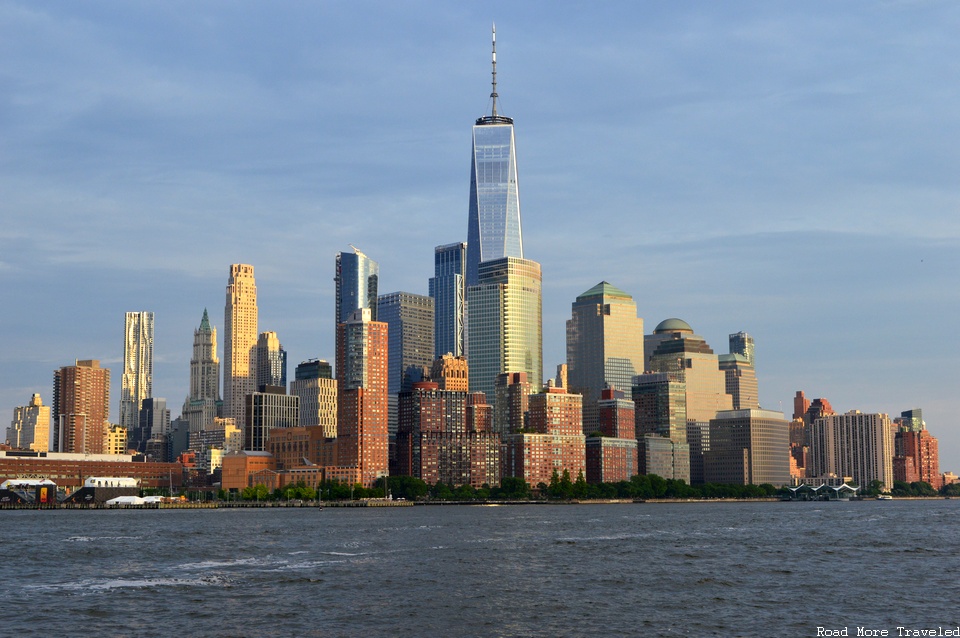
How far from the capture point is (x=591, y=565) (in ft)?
369

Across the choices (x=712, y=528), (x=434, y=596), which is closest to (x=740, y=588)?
(x=434, y=596)

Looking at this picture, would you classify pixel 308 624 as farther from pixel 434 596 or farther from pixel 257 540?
pixel 257 540

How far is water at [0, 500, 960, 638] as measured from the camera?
245ft

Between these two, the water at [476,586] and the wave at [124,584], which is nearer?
the water at [476,586]

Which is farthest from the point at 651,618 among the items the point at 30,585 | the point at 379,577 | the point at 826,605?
the point at 30,585

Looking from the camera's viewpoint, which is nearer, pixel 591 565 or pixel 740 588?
pixel 740 588

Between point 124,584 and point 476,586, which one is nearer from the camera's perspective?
point 476,586

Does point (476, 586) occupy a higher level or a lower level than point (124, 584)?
lower

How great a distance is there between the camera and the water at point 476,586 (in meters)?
74.7

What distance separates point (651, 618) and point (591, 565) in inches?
1391

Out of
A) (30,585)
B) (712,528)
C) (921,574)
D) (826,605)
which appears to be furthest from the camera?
(712,528)

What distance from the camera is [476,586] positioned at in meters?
95.3

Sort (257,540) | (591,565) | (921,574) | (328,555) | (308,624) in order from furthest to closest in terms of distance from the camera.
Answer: (257,540)
(328,555)
(591,565)
(921,574)
(308,624)

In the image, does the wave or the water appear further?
the wave
